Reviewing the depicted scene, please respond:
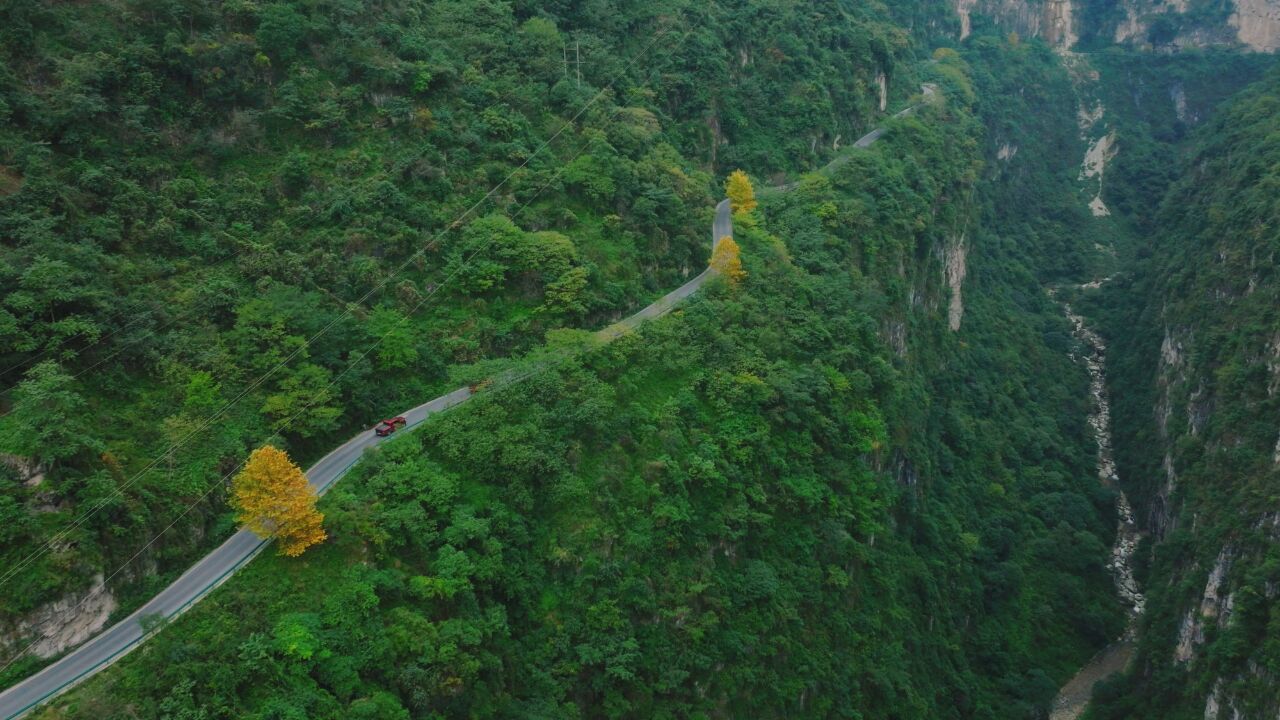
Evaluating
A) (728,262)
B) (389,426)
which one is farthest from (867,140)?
(389,426)

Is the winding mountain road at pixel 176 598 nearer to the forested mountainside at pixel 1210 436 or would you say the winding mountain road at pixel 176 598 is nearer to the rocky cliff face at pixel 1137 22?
the forested mountainside at pixel 1210 436

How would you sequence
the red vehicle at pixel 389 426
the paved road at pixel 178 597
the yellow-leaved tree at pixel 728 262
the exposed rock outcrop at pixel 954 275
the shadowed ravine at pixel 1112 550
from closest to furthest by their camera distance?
the paved road at pixel 178 597 → the red vehicle at pixel 389 426 → the yellow-leaved tree at pixel 728 262 → the shadowed ravine at pixel 1112 550 → the exposed rock outcrop at pixel 954 275

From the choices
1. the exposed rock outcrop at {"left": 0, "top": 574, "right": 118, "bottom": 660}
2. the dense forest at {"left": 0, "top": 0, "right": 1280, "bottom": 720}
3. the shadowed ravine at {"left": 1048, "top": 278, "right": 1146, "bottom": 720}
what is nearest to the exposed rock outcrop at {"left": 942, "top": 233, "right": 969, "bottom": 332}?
the dense forest at {"left": 0, "top": 0, "right": 1280, "bottom": 720}

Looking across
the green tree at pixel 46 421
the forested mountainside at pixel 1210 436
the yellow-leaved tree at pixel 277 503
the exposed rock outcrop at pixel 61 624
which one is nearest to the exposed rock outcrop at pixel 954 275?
the forested mountainside at pixel 1210 436

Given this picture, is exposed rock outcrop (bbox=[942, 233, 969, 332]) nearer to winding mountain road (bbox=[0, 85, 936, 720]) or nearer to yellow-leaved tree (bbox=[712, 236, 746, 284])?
yellow-leaved tree (bbox=[712, 236, 746, 284])

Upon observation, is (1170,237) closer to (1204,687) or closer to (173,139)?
(1204,687)

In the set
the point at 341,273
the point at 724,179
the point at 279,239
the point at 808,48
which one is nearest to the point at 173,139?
the point at 279,239

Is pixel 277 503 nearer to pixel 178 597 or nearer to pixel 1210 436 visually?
pixel 178 597
